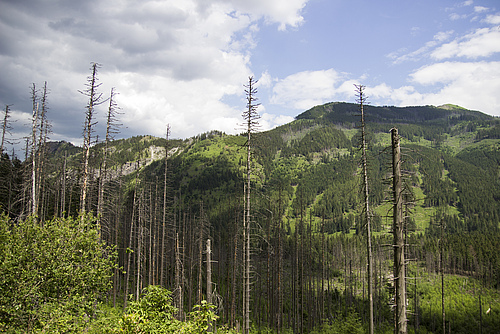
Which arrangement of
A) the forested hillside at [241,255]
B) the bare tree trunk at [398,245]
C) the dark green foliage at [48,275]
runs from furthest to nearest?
the forested hillside at [241,255] < the dark green foliage at [48,275] < the bare tree trunk at [398,245]

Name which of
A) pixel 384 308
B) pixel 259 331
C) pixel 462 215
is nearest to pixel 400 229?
pixel 259 331

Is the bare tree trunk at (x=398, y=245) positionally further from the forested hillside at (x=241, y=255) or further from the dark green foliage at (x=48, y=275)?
the dark green foliage at (x=48, y=275)

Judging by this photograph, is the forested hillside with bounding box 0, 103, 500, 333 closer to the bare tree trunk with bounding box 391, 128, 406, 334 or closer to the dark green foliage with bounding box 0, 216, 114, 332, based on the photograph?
the dark green foliage with bounding box 0, 216, 114, 332

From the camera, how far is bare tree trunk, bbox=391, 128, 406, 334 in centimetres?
1087

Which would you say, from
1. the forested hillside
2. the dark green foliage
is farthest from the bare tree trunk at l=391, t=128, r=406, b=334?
the dark green foliage

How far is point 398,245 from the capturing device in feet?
36.3

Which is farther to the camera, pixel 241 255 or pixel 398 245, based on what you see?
pixel 241 255

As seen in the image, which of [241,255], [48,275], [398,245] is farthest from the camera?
[241,255]

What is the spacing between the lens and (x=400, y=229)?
37.1ft

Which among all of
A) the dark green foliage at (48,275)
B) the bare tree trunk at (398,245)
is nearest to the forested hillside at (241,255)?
the dark green foliage at (48,275)

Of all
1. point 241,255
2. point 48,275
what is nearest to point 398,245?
point 48,275

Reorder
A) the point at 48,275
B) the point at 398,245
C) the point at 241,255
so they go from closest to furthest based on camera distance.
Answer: the point at 398,245, the point at 48,275, the point at 241,255

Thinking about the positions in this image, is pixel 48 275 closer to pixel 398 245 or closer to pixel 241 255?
pixel 398 245

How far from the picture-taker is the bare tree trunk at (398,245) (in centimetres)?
1087
